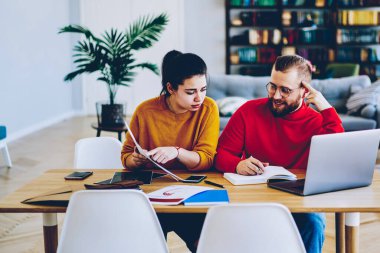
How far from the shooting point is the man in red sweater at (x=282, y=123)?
1999mm

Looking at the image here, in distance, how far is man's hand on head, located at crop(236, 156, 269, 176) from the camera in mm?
1803

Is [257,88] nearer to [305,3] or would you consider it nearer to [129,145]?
[129,145]

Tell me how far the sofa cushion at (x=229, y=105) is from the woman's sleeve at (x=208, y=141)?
264cm

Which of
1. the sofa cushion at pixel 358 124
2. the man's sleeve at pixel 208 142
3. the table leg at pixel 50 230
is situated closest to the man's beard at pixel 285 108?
the man's sleeve at pixel 208 142

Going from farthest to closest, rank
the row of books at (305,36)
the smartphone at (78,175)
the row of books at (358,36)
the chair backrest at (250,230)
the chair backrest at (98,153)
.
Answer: the row of books at (305,36)
the row of books at (358,36)
the chair backrest at (98,153)
the smartphone at (78,175)
the chair backrest at (250,230)

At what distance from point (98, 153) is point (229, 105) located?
2628 mm

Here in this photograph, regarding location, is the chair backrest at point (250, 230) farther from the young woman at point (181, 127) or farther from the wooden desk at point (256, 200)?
the young woman at point (181, 127)

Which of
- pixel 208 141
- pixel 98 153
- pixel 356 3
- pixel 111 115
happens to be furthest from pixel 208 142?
pixel 356 3

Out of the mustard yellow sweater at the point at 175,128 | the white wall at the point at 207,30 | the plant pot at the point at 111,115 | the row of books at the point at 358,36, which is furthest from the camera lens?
the white wall at the point at 207,30

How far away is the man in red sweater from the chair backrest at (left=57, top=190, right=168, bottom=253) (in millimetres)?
627

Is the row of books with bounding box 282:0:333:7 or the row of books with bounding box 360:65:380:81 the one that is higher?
the row of books with bounding box 282:0:333:7

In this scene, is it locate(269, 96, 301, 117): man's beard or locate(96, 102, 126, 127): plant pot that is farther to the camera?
locate(96, 102, 126, 127): plant pot

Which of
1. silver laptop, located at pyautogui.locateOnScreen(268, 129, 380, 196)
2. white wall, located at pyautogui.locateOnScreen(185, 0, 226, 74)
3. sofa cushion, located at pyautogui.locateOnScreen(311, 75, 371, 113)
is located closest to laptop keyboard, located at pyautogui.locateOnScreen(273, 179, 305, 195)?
silver laptop, located at pyautogui.locateOnScreen(268, 129, 380, 196)

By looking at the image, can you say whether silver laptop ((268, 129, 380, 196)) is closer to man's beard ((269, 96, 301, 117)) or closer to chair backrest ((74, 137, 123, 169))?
man's beard ((269, 96, 301, 117))
